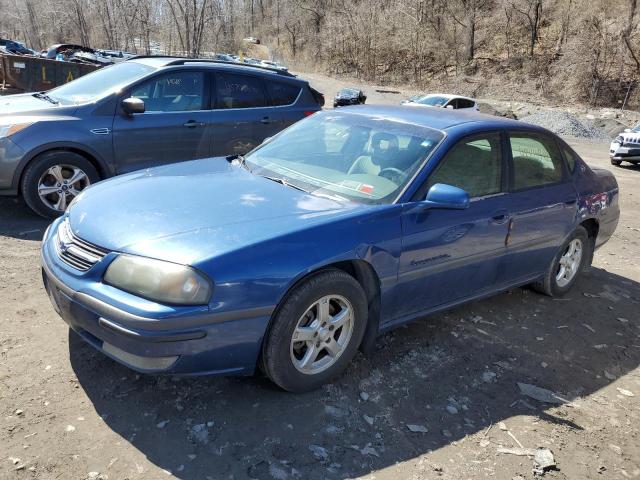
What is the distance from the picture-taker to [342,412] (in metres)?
3.07

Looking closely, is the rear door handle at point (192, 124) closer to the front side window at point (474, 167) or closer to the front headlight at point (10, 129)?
the front headlight at point (10, 129)

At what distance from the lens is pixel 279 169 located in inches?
155

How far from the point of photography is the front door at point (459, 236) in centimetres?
350

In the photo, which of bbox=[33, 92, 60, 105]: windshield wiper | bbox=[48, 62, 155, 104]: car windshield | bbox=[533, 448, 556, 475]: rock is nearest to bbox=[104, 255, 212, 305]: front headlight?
bbox=[533, 448, 556, 475]: rock

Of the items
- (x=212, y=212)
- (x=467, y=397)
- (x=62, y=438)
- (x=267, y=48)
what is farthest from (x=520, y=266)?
(x=267, y=48)

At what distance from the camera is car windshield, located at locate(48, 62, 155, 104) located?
19.7 feet

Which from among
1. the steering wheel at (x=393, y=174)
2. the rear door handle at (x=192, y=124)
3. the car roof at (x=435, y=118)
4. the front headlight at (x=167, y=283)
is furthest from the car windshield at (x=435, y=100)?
the front headlight at (x=167, y=283)

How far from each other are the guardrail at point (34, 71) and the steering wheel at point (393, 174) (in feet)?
48.0

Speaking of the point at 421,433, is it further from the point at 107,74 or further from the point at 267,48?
the point at 267,48

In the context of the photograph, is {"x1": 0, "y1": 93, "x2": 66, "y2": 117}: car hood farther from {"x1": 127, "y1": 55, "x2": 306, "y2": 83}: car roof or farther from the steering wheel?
the steering wheel

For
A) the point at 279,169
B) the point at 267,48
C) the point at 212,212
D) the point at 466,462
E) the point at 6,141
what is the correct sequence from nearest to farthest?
the point at 466,462
the point at 212,212
the point at 279,169
the point at 6,141
the point at 267,48

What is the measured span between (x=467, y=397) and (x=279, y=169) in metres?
1.96

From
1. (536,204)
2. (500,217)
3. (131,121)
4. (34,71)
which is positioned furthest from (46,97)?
(34,71)

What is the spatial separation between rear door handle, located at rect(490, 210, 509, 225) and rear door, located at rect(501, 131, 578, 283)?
3.1 inches
